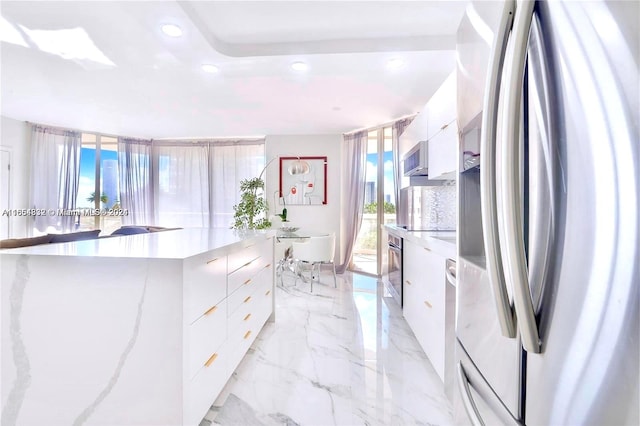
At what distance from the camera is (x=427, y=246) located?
1.92 metres

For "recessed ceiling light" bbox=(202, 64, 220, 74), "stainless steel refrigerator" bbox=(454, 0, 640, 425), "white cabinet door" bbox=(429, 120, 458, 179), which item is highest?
"recessed ceiling light" bbox=(202, 64, 220, 74)

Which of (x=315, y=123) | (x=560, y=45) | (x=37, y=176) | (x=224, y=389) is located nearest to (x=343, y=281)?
(x=315, y=123)

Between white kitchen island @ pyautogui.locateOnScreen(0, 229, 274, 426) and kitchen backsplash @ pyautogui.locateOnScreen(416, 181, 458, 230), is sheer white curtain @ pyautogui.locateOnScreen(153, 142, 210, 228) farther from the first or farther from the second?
white kitchen island @ pyautogui.locateOnScreen(0, 229, 274, 426)

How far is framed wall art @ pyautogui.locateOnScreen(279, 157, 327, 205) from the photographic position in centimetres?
528

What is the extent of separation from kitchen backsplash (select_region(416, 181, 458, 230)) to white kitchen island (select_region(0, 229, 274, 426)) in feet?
7.45

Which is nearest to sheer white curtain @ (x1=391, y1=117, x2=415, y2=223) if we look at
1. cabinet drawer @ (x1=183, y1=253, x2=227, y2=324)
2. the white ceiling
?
the white ceiling

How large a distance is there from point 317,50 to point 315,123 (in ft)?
6.77

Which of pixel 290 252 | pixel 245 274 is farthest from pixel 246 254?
pixel 290 252

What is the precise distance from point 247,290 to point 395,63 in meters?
2.32

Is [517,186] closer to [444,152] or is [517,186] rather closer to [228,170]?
[444,152]

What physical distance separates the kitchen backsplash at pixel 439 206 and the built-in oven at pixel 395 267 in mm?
537

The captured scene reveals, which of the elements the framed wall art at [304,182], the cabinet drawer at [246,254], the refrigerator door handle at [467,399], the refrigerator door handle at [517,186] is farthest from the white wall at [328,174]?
the refrigerator door handle at [517,186]

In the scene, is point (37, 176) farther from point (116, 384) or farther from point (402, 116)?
point (402, 116)

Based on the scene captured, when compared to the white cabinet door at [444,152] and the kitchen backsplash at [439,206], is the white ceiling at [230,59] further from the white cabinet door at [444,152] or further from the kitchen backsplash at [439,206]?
the kitchen backsplash at [439,206]
